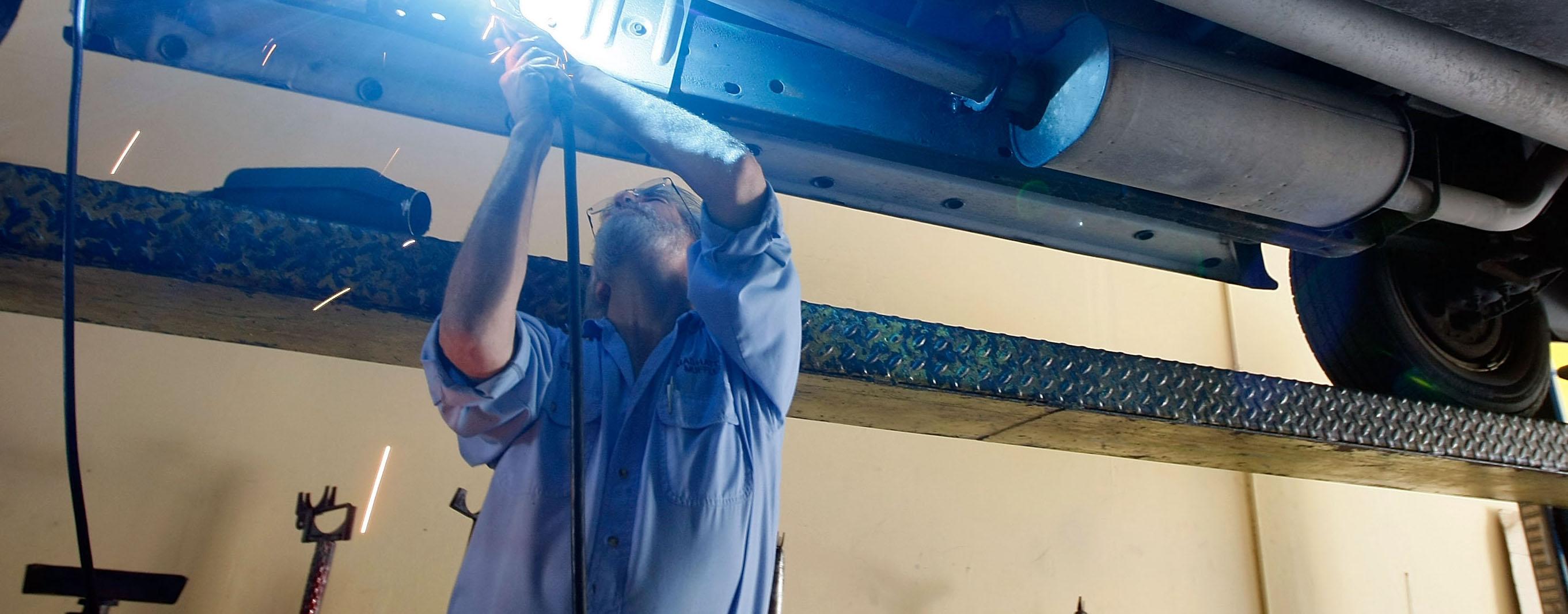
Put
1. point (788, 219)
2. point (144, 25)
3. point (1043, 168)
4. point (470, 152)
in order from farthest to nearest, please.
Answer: point (788, 219) < point (470, 152) < point (1043, 168) < point (144, 25)

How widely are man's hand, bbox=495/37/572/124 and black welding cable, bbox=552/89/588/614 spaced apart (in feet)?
0.08

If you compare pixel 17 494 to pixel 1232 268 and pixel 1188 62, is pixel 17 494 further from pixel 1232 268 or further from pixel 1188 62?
pixel 1232 268

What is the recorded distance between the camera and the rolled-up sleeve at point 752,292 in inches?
40.8

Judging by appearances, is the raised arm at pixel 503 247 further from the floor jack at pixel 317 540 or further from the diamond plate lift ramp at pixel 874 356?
the floor jack at pixel 317 540

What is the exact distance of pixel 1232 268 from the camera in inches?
63.3

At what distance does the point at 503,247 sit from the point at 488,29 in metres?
0.32

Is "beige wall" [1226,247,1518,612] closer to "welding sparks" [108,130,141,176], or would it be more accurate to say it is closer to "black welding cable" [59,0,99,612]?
"black welding cable" [59,0,99,612]

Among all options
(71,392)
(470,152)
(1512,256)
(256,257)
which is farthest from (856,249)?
(71,392)

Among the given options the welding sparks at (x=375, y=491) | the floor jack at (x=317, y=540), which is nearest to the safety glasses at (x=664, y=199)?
A: the floor jack at (x=317, y=540)

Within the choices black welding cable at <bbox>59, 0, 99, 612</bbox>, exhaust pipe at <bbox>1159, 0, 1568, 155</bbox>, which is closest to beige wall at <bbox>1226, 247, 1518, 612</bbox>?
exhaust pipe at <bbox>1159, 0, 1568, 155</bbox>

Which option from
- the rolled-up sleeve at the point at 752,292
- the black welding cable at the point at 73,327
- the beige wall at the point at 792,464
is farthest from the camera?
the beige wall at the point at 792,464

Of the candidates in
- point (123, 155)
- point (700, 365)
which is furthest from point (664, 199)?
point (123, 155)

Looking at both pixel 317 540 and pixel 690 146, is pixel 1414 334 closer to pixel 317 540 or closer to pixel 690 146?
pixel 690 146

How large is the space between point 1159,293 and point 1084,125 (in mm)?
2970
